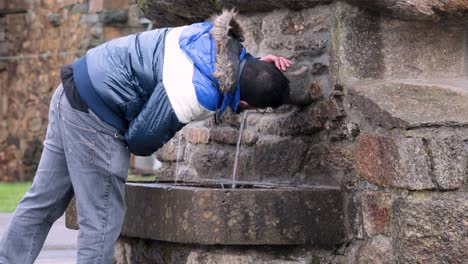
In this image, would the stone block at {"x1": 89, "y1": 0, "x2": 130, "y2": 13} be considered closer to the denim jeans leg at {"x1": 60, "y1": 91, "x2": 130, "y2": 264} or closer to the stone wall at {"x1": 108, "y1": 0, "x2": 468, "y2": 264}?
the stone wall at {"x1": 108, "y1": 0, "x2": 468, "y2": 264}

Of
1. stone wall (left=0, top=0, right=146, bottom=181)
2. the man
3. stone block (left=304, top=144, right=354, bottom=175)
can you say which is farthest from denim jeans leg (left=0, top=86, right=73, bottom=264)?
stone wall (left=0, top=0, right=146, bottom=181)

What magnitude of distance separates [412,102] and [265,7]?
3.51 feet

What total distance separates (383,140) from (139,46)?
1.06 m

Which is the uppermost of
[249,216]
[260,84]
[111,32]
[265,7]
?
[265,7]

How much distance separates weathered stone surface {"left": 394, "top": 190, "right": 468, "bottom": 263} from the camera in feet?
13.7

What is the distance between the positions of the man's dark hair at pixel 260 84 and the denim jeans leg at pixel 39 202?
0.83 m

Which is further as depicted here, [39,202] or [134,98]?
[39,202]

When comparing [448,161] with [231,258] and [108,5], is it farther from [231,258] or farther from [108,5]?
[108,5]

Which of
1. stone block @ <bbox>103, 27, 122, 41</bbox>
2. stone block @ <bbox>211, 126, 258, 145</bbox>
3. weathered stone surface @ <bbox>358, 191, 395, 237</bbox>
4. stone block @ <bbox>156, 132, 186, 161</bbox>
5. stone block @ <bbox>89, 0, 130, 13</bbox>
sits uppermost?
weathered stone surface @ <bbox>358, 191, 395, 237</bbox>

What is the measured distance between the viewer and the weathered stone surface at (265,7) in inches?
181

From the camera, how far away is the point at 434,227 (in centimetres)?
424

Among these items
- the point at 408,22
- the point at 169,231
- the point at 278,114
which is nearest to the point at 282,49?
the point at 278,114

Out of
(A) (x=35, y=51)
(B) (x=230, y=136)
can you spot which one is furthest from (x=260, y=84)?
(A) (x=35, y=51)

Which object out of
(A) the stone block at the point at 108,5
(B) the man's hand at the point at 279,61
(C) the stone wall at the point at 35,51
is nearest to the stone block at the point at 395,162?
(B) the man's hand at the point at 279,61
